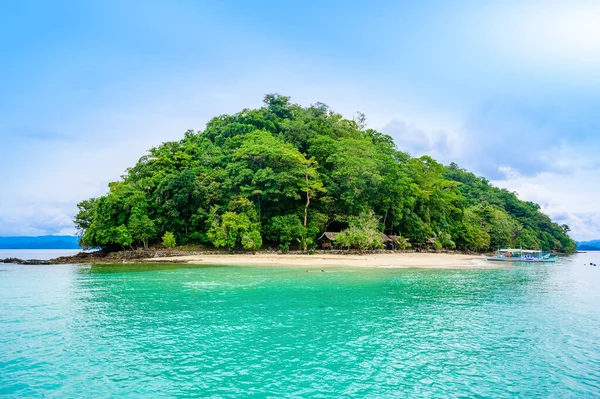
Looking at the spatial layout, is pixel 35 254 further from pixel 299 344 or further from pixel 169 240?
pixel 299 344

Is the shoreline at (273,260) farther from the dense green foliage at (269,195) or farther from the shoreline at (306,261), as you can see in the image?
the dense green foliage at (269,195)

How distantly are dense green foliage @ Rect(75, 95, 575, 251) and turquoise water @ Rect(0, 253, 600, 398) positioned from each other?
27.4 meters

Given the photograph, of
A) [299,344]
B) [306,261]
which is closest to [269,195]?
[306,261]

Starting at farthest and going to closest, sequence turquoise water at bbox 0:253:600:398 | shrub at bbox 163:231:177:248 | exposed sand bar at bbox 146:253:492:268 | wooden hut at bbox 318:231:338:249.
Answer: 1. wooden hut at bbox 318:231:338:249
2. shrub at bbox 163:231:177:248
3. exposed sand bar at bbox 146:253:492:268
4. turquoise water at bbox 0:253:600:398

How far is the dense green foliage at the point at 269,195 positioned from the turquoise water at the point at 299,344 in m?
27.4

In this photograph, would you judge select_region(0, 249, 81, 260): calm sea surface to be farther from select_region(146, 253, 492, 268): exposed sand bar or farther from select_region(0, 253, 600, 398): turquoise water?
select_region(0, 253, 600, 398): turquoise water

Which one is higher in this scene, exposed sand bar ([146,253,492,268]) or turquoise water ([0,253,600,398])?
exposed sand bar ([146,253,492,268])

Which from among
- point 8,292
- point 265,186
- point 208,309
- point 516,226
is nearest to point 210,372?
point 208,309

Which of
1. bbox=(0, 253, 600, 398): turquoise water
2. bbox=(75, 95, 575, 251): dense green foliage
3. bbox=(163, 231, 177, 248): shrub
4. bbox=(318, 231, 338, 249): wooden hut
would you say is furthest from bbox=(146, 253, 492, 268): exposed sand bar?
bbox=(0, 253, 600, 398): turquoise water

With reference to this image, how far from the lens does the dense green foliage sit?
157 feet

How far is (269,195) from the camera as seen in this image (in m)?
48.3

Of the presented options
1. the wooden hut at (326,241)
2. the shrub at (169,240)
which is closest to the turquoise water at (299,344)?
the shrub at (169,240)

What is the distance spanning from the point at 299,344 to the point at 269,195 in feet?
125

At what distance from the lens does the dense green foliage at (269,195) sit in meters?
47.7
